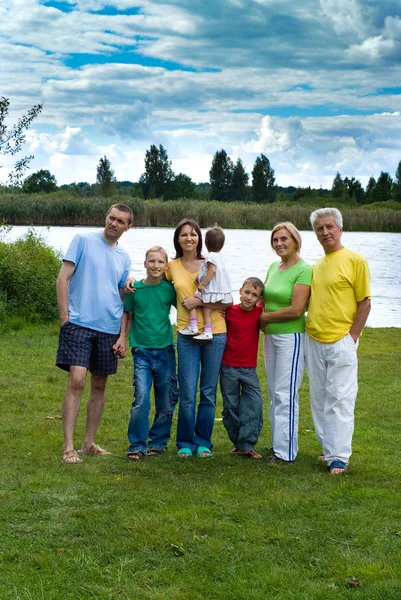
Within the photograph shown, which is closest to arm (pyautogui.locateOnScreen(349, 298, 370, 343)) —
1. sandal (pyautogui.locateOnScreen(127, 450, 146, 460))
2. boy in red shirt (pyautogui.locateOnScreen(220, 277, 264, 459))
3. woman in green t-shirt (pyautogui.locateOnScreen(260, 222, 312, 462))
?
woman in green t-shirt (pyautogui.locateOnScreen(260, 222, 312, 462))

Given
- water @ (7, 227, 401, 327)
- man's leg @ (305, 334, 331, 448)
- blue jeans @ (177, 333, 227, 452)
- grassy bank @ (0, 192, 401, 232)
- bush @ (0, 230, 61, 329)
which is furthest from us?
grassy bank @ (0, 192, 401, 232)

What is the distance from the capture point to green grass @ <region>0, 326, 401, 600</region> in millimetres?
4176

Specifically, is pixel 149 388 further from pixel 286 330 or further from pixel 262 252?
pixel 262 252

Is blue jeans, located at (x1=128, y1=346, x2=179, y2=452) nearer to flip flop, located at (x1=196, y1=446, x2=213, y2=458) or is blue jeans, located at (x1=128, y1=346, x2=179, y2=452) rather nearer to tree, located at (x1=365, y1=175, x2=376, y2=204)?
flip flop, located at (x1=196, y1=446, x2=213, y2=458)

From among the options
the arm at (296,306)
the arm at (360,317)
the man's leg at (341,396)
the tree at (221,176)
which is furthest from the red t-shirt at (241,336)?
the tree at (221,176)

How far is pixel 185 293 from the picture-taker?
20.9ft

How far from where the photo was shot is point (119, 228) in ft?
20.5

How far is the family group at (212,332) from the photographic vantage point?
620 centimetres

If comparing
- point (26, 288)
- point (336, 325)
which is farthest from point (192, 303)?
point (26, 288)

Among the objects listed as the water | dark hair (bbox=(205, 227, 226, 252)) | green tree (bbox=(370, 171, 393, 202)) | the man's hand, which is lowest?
the water

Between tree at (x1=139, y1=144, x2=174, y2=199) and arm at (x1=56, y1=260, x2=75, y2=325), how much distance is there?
318 feet

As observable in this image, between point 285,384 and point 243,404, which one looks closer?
point 285,384

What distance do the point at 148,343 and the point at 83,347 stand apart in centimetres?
53

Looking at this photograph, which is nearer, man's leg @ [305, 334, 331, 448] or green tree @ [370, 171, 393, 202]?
man's leg @ [305, 334, 331, 448]
